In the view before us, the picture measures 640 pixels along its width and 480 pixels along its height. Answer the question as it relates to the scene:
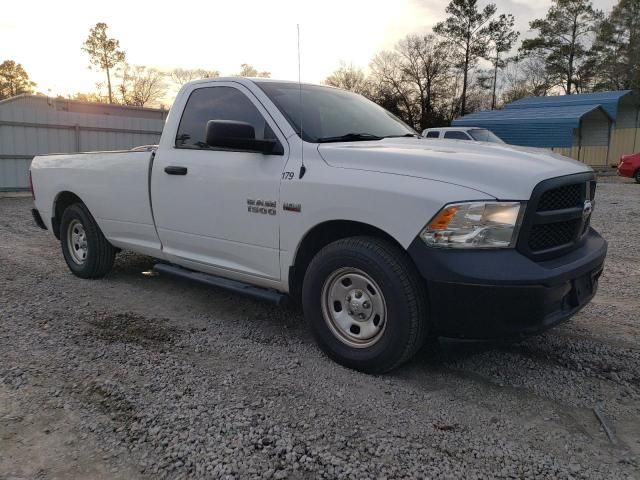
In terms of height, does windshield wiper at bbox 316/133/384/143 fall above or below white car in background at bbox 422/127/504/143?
below

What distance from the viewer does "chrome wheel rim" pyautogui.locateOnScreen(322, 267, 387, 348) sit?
324cm

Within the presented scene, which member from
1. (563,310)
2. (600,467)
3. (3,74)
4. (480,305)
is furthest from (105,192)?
(3,74)

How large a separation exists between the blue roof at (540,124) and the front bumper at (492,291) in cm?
2628

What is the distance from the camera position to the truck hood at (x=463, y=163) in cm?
291

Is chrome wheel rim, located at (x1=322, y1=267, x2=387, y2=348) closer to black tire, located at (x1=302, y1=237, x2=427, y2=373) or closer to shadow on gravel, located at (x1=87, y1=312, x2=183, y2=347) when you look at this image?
black tire, located at (x1=302, y1=237, x2=427, y2=373)

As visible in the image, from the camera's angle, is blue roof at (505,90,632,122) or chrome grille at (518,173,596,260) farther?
blue roof at (505,90,632,122)

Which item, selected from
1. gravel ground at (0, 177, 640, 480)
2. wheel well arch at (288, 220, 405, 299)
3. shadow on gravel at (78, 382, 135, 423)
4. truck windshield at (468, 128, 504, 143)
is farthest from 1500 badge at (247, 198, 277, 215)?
truck windshield at (468, 128, 504, 143)

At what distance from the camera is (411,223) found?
2.98 m

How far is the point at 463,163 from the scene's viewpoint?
3.04m

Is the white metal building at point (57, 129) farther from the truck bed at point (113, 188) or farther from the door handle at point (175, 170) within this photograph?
the door handle at point (175, 170)

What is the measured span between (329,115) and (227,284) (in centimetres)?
153

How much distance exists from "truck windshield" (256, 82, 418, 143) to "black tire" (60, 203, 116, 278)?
2.61 meters

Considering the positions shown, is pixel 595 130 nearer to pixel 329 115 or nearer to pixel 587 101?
pixel 587 101

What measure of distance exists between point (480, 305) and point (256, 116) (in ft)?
7.14
